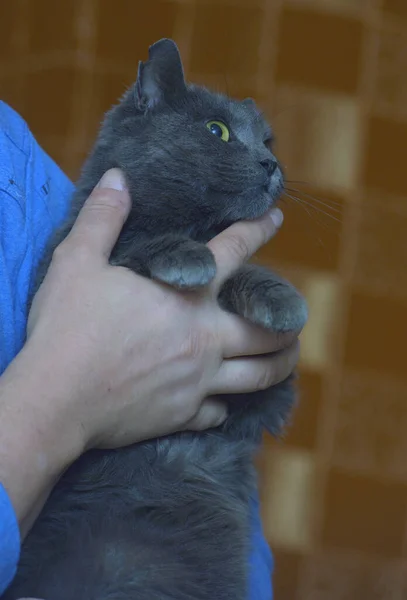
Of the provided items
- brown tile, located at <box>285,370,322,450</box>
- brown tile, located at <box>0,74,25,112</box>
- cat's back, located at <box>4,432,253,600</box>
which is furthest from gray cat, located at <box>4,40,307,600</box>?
brown tile, located at <box>0,74,25,112</box>

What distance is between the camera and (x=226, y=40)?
2.15m

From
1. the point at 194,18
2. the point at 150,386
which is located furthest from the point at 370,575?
the point at 194,18

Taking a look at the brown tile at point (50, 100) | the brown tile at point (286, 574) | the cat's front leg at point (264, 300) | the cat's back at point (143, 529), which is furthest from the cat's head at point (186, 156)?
the brown tile at point (286, 574)

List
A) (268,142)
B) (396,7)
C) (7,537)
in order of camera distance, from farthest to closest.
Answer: (396,7) < (268,142) < (7,537)

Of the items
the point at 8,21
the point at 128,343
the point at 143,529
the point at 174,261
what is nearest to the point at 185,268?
the point at 174,261

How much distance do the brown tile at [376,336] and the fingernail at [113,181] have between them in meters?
1.24

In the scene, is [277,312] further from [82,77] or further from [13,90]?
[13,90]

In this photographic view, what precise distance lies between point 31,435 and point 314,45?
182 centimetres

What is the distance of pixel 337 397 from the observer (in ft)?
6.87

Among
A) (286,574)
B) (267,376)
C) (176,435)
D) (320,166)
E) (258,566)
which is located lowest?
(286,574)

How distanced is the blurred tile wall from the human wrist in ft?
4.58

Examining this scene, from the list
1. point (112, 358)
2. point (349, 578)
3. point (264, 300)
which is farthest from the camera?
point (349, 578)

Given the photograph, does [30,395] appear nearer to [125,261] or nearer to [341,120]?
[125,261]

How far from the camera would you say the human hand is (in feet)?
2.73
